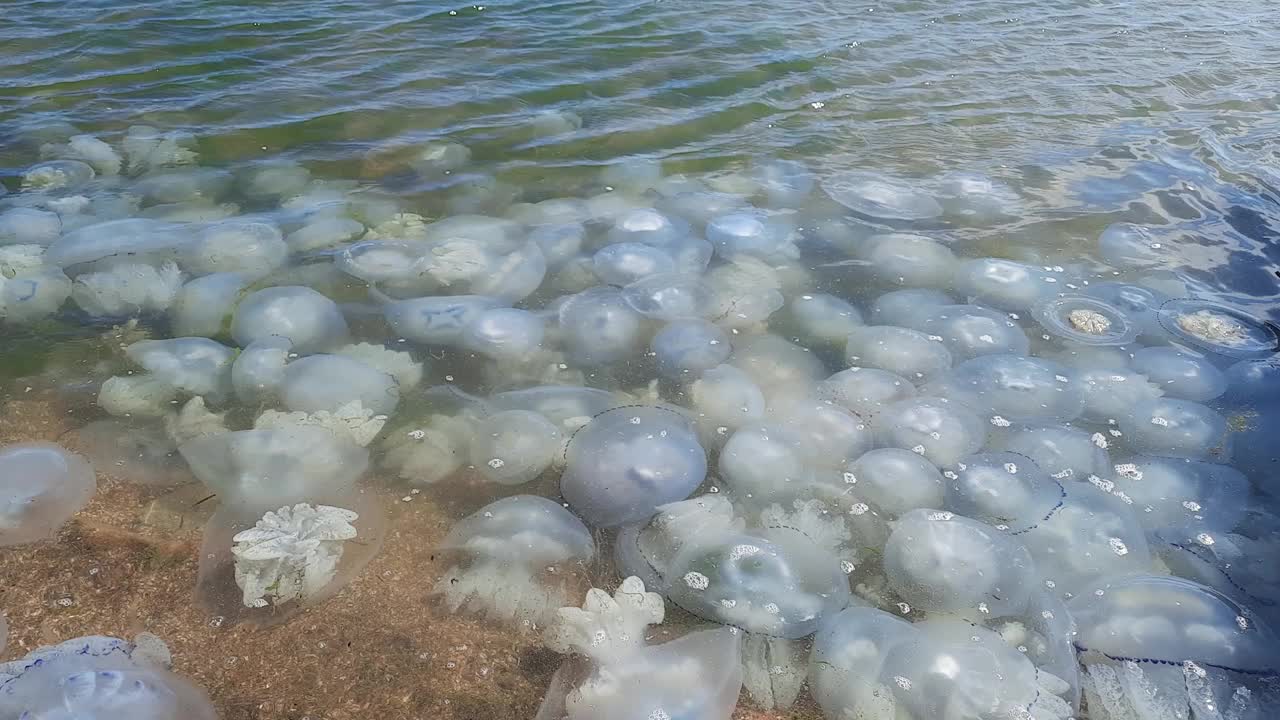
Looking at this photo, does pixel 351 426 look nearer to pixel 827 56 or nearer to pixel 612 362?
pixel 612 362

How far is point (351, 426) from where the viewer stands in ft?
10.3

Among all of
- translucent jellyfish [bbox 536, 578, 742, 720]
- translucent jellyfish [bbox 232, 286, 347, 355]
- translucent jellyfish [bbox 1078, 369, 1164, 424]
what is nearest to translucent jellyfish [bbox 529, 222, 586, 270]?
translucent jellyfish [bbox 232, 286, 347, 355]

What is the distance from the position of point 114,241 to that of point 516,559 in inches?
117

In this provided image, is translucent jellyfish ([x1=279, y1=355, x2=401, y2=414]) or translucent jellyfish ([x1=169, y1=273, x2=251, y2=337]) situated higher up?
translucent jellyfish ([x1=169, y1=273, x2=251, y2=337])

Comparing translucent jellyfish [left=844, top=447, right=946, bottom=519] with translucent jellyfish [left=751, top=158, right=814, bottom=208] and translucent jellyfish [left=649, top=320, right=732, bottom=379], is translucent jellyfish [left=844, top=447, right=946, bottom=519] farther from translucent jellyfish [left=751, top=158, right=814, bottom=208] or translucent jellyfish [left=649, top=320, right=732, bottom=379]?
translucent jellyfish [left=751, top=158, right=814, bottom=208]

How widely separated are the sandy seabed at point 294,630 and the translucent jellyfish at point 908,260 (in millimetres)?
2450

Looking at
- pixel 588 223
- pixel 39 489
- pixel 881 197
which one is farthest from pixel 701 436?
pixel 881 197

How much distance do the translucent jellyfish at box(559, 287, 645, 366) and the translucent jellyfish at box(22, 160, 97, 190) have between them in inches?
127

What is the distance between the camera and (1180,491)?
2.97 m

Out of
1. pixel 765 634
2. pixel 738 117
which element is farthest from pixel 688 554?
pixel 738 117

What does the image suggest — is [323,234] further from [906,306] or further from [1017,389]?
[1017,389]

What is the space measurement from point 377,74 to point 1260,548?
20.7 feet

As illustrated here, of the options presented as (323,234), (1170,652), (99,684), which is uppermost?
(323,234)

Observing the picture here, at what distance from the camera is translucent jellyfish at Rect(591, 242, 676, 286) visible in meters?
4.09
